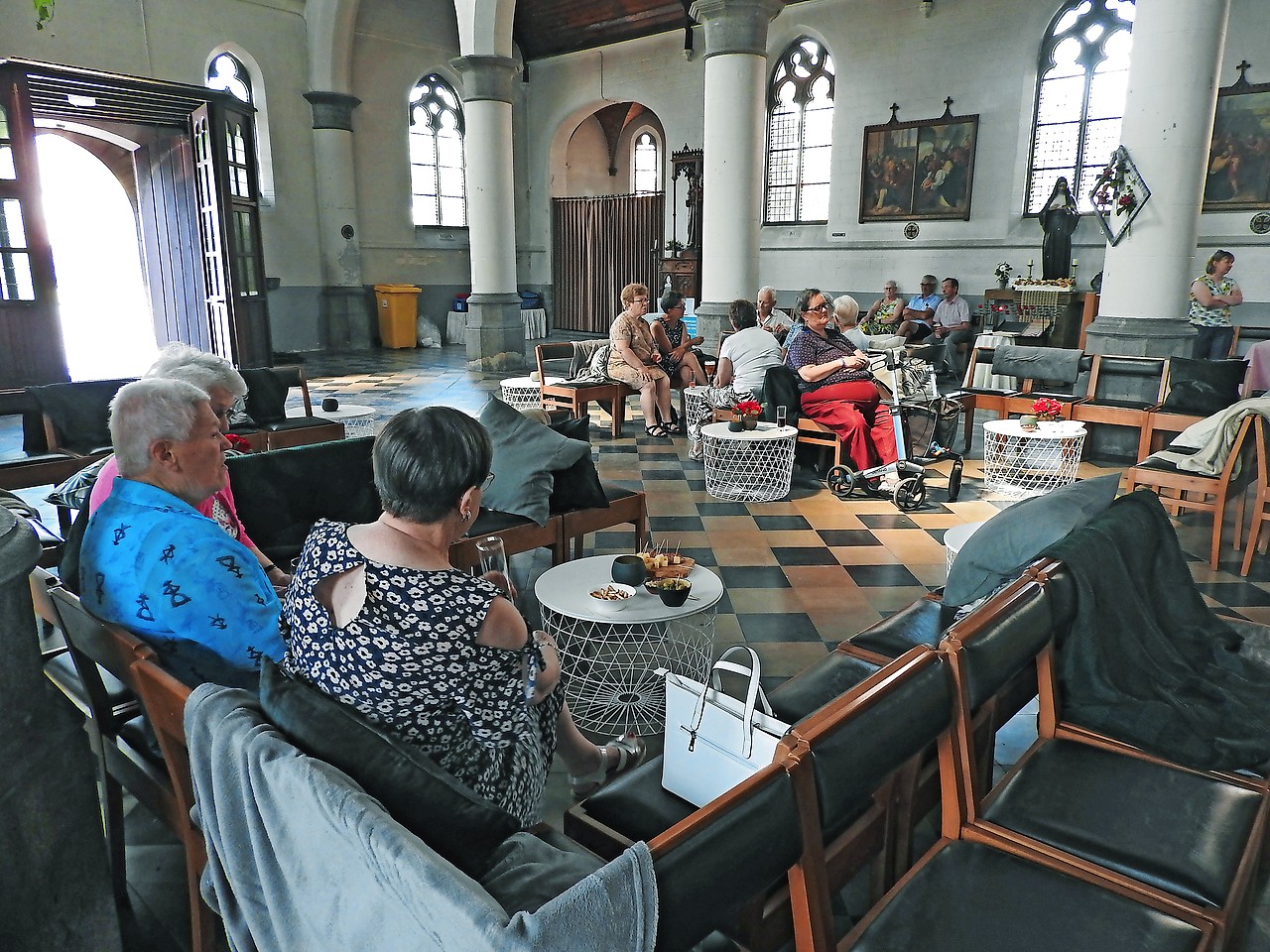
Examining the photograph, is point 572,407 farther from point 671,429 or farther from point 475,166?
point 475,166

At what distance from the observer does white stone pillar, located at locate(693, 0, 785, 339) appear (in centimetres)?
861

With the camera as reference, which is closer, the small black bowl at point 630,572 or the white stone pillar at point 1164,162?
the small black bowl at point 630,572

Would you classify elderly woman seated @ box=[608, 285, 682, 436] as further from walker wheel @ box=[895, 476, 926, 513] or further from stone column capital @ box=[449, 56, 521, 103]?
stone column capital @ box=[449, 56, 521, 103]

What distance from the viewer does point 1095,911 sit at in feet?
4.98

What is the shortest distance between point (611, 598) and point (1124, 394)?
17.8 feet

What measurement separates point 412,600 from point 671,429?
6.20 meters

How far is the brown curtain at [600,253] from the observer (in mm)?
15625

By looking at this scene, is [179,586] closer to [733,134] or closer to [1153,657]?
[1153,657]

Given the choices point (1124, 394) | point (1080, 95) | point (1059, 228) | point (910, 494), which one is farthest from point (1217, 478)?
point (1080, 95)

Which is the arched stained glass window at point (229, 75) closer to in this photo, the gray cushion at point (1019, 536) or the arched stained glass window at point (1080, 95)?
the arched stained glass window at point (1080, 95)

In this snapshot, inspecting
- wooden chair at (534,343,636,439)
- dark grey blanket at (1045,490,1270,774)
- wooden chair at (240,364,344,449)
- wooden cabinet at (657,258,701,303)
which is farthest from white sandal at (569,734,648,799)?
wooden cabinet at (657,258,701,303)

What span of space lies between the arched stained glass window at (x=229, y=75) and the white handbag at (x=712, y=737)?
13.3m

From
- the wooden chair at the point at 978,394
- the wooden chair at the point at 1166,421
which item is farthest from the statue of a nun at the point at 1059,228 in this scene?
the wooden chair at the point at 1166,421

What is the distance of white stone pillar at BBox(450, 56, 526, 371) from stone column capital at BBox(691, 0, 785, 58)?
11.3ft
